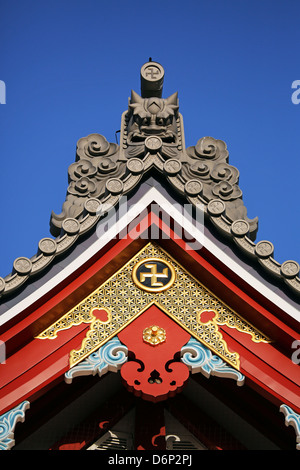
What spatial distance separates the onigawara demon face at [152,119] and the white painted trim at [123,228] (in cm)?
125

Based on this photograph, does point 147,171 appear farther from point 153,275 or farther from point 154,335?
point 154,335

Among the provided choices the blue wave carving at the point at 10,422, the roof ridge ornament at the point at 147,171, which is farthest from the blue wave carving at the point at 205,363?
the blue wave carving at the point at 10,422

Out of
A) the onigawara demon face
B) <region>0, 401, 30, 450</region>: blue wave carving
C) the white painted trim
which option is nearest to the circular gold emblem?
the white painted trim

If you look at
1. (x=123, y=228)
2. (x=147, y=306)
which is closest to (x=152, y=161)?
(x=123, y=228)

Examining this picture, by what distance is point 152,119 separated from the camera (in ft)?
29.3

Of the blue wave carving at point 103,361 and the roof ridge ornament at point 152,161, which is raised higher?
the roof ridge ornament at point 152,161

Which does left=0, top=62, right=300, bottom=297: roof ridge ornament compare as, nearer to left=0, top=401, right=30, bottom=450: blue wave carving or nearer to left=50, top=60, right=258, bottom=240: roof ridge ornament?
left=50, top=60, right=258, bottom=240: roof ridge ornament

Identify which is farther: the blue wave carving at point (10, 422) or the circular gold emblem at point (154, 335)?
the circular gold emblem at point (154, 335)

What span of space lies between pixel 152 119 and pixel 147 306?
7.93ft

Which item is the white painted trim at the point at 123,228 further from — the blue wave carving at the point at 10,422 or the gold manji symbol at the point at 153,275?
the blue wave carving at the point at 10,422

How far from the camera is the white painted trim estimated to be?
23.7 ft

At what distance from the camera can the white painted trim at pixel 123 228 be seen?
7.22 metres

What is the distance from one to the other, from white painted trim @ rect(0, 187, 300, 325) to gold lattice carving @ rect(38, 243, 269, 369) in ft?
1.14
